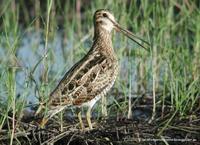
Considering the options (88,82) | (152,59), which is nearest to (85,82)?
(88,82)

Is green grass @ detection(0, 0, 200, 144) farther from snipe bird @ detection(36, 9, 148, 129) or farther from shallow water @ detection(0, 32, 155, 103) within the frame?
snipe bird @ detection(36, 9, 148, 129)

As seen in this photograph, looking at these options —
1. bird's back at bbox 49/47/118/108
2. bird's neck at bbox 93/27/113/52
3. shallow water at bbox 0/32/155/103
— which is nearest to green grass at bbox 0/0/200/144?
shallow water at bbox 0/32/155/103

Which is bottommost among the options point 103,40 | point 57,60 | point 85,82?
point 85,82

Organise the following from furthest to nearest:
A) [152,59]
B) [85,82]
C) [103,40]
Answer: [152,59] < [103,40] < [85,82]

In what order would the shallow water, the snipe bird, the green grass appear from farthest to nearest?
the shallow water → the green grass → the snipe bird

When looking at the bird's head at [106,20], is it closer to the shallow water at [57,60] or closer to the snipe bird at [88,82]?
the snipe bird at [88,82]

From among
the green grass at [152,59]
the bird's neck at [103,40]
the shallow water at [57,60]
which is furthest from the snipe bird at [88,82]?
Result: the shallow water at [57,60]

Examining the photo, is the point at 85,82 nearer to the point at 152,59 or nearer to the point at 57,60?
the point at 152,59

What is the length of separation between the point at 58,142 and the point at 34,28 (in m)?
5.34

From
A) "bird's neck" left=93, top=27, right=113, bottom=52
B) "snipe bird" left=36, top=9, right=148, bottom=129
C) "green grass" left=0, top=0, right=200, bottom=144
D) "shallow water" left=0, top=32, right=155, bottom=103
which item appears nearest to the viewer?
"snipe bird" left=36, top=9, right=148, bottom=129

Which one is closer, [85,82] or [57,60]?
[85,82]

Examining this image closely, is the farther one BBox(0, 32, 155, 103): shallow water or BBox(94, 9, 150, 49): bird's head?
BBox(0, 32, 155, 103): shallow water

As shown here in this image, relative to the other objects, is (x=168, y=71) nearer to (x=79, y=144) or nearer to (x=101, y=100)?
(x=101, y=100)

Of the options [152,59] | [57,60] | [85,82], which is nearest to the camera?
[85,82]
